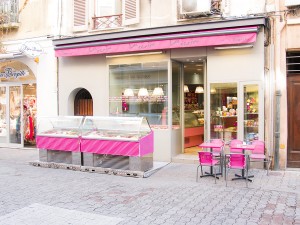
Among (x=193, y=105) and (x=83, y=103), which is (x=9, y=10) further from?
(x=193, y=105)

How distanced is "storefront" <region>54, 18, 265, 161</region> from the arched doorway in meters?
0.29

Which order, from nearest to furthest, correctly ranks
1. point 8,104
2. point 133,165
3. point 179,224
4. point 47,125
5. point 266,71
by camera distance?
point 179,224 < point 133,165 < point 266,71 < point 47,125 < point 8,104

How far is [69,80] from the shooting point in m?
13.2

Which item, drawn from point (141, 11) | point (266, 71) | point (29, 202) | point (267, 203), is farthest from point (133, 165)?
point (141, 11)

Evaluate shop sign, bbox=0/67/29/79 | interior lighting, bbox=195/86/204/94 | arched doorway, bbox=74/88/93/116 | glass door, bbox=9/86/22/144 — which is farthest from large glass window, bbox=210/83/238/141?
glass door, bbox=9/86/22/144

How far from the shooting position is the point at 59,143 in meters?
10.4

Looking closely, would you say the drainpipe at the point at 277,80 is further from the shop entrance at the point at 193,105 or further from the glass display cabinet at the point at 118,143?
the glass display cabinet at the point at 118,143

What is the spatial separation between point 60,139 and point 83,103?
3.61 m

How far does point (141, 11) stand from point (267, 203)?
755 centimetres

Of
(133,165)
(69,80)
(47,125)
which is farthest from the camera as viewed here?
(69,80)

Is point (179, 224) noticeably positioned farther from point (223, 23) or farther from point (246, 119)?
point (223, 23)

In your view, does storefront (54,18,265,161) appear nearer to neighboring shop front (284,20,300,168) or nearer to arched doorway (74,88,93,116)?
arched doorway (74,88,93,116)

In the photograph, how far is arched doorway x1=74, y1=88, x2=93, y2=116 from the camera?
45.1 feet

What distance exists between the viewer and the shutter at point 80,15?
12812mm
